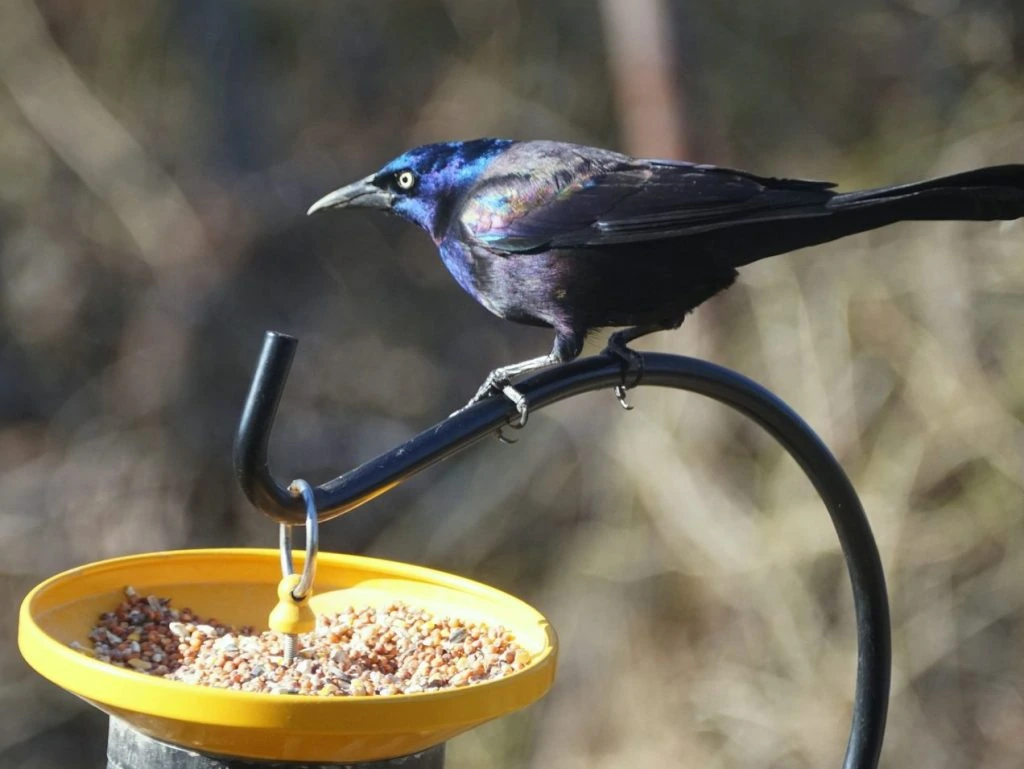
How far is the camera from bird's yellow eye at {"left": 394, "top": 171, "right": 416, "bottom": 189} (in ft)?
12.5

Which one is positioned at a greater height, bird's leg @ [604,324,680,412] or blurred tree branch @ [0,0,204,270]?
blurred tree branch @ [0,0,204,270]

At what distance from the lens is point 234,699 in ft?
5.40

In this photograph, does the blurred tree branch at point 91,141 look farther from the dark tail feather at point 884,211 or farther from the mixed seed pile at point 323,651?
the mixed seed pile at point 323,651

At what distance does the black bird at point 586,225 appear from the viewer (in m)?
3.25

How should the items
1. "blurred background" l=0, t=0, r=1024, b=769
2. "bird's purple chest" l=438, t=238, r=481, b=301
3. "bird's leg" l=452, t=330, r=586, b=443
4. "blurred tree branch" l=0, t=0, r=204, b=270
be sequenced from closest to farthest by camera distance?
"bird's leg" l=452, t=330, r=586, b=443
"bird's purple chest" l=438, t=238, r=481, b=301
"blurred background" l=0, t=0, r=1024, b=769
"blurred tree branch" l=0, t=0, r=204, b=270

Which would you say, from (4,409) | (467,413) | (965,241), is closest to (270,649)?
(467,413)

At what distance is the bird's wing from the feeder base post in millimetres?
1653

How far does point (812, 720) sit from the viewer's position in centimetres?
674

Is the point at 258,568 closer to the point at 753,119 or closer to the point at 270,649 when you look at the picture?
the point at 270,649

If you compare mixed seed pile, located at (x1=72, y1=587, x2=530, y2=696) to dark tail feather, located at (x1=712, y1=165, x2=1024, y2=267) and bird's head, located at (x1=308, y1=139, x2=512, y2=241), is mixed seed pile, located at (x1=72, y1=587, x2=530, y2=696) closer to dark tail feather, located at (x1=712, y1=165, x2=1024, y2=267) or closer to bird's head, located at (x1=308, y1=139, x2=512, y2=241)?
dark tail feather, located at (x1=712, y1=165, x2=1024, y2=267)

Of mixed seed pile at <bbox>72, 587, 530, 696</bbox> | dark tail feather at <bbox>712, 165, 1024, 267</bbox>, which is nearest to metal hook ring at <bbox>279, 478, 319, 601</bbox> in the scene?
mixed seed pile at <bbox>72, 587, 530, 696</bbox>

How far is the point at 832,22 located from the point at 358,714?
8332mm

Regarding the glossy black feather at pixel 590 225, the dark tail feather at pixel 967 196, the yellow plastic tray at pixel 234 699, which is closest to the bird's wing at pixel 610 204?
the glossy black feather at pixel 590 225

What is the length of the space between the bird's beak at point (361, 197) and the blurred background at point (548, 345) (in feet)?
12.2
